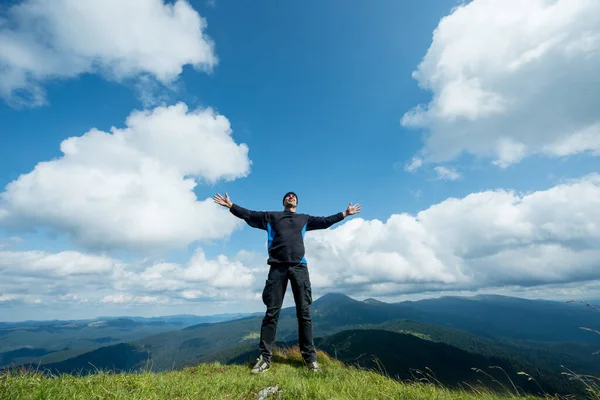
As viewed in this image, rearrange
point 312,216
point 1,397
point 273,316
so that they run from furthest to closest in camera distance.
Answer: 1. point 312,216
2. point 273,316
3. point 1,397

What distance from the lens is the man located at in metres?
7.91

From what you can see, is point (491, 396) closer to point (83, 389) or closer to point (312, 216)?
point (312, 216)

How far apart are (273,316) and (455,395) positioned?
4234 millimetres

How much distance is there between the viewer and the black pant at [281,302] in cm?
792

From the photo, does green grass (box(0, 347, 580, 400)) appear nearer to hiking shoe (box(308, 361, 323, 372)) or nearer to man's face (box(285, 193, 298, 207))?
hiking shoe (box(308, 361, 323, 372))

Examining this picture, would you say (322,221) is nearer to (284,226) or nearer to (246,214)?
(284,226)

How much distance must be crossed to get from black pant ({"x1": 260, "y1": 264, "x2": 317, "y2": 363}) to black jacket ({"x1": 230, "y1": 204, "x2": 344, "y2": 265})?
29cm

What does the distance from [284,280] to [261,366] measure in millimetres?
2121

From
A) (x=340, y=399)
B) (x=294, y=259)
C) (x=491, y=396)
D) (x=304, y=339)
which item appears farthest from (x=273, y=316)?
(x=491, y=396)

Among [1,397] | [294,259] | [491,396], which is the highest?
[294,259]

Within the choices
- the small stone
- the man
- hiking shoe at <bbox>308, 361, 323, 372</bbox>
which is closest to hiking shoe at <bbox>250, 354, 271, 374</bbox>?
the man

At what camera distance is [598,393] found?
14.9 ft

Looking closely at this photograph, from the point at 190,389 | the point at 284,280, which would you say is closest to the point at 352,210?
Answer: the point at 284,280

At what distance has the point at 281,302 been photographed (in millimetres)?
8125
